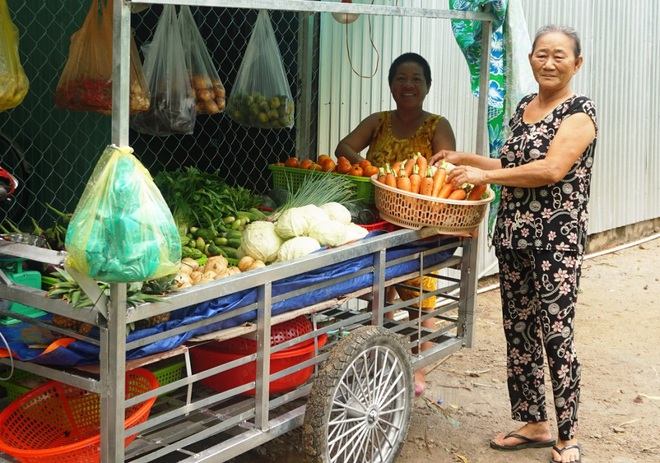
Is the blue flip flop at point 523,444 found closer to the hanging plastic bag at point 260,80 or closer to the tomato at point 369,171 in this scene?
the tomato at point 369,171

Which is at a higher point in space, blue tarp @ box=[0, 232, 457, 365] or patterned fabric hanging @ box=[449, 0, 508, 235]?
patterned fabric hanging @ box=[449, 0, 508, 235]

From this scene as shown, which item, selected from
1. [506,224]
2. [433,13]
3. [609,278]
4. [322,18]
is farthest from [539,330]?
[609,278]

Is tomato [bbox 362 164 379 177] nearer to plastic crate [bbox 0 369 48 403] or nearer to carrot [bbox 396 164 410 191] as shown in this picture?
carrot [bbox 396 164 410 191]

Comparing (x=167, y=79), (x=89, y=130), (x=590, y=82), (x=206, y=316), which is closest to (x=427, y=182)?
(x=206, y=316)

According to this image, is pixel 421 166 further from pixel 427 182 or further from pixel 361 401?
pixel 361 401

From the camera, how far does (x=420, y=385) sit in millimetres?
4777

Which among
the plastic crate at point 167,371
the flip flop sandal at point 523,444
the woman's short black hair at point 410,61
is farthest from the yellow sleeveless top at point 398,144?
the plastic crate at point 167,371

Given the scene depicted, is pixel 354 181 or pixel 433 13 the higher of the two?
pixel 433 13

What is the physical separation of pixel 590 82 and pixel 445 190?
16.6 ft

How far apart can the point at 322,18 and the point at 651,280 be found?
4.22 meters

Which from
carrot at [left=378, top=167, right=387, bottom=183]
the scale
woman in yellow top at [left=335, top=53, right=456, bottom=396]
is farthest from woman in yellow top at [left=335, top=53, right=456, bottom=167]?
the scale

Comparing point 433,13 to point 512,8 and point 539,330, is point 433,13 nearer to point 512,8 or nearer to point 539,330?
point 512,8

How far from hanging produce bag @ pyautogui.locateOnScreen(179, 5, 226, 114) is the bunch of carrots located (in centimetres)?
115

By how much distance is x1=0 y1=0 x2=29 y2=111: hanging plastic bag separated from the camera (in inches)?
141
